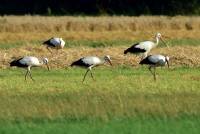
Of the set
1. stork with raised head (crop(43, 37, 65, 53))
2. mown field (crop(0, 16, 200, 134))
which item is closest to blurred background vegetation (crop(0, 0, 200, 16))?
mown field (crop(0, 16, 200, 134))

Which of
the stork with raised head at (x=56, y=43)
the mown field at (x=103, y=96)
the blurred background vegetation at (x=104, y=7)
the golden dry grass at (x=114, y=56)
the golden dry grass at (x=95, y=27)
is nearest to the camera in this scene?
the mown field at (x=103, y=96)

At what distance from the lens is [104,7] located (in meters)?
62.6

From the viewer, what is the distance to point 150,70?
24.1 meters

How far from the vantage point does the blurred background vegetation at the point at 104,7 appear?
60906 mm

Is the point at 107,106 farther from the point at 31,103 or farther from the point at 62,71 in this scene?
the point at 62,71

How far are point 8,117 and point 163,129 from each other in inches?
118

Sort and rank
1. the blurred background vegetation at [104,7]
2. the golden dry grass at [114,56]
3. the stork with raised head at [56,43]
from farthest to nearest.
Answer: the blurred background vegetation at [104,7] < the stork with raised head at [56,43] < the golden dry grass at [114,56]

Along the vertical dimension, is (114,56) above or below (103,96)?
below

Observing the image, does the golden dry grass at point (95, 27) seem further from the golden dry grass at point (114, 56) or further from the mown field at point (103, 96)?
the golden dry grass at point (114, 56)

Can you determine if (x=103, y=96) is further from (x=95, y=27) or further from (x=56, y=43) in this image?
(x=95, y=27)

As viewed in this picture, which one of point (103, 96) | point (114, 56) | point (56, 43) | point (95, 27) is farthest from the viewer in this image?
point (95, 27)

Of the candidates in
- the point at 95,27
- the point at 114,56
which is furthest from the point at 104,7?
the point at 114,56

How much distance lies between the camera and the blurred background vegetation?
60.9 meters

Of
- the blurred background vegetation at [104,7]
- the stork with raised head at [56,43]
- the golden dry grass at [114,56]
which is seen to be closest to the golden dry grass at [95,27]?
the stork with raised head at [56,43]
